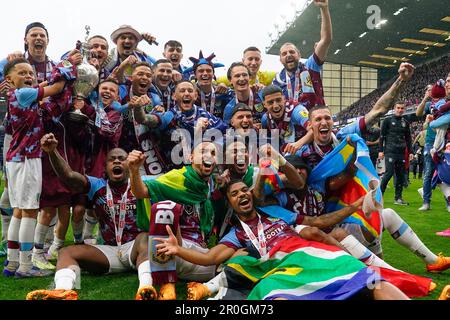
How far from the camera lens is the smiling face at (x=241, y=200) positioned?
3.21 metres

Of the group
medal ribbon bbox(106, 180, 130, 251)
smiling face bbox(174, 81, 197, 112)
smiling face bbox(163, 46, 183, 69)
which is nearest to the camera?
medal ribbon bbox(106, 180, 130, 251)

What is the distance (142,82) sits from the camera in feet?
13.8

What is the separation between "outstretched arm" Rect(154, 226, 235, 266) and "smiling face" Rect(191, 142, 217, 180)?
57 centimetres

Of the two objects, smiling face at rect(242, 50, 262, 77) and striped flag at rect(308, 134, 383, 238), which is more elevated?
smiling face at rect(242, 50, 262, 77)

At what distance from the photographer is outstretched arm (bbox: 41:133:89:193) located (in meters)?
3.04

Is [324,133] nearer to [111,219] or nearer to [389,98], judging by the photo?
[389,98]

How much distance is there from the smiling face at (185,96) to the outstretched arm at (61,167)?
1317mm

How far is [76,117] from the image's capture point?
382 cm

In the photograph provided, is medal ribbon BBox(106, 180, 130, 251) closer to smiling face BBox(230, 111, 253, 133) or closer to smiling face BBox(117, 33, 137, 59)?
smiling face BBox(230, 111, 253, 133)

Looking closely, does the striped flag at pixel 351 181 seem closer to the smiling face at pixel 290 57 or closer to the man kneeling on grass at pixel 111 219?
the man kneeling on grass at pixel 111 219

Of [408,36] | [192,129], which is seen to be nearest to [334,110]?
[408,36]

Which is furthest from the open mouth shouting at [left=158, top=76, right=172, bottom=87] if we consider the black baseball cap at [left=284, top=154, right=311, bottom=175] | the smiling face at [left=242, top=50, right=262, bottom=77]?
the black baseball cap at [left=284, top=154, right=311, bottom=175]

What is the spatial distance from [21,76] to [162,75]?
5.11 feet

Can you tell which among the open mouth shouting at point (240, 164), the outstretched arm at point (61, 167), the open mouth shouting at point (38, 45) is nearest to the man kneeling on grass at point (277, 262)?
the open mouth shouting at point (240, 164)
